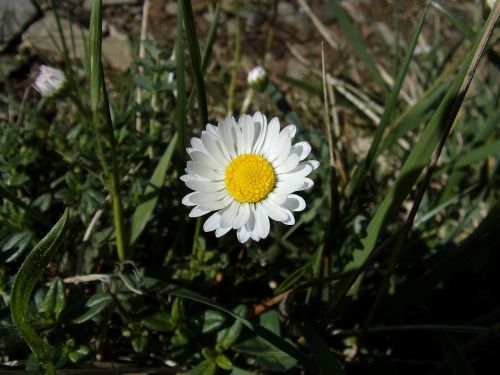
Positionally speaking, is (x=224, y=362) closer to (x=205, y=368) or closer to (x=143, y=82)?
(x=205, y=368)

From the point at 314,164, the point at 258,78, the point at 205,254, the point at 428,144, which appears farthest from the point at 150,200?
the point at 428,144

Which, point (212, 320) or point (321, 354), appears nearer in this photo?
point (321, 354)

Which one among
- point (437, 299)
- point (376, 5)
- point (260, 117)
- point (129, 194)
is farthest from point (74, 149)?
point (376, 5)

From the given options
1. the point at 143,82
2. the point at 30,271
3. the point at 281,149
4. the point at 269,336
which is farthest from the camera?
the point at 143,82

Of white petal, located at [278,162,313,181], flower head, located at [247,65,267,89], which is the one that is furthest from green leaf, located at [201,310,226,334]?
flower head, located at [247,65,267,89]

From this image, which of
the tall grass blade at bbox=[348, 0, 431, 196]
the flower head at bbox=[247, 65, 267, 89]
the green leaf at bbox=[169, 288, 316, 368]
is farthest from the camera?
the flower head at bbox=[247, 65, 267, 89]

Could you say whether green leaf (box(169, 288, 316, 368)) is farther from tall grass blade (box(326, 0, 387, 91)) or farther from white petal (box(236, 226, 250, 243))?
tall grass blade (box(326, 0, 387, 91))

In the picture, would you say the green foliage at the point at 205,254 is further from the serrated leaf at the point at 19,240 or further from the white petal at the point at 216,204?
the white petal at the point at 216,204

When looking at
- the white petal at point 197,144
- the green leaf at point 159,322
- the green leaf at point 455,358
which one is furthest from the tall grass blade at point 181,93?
the green leaf at point 455,358
